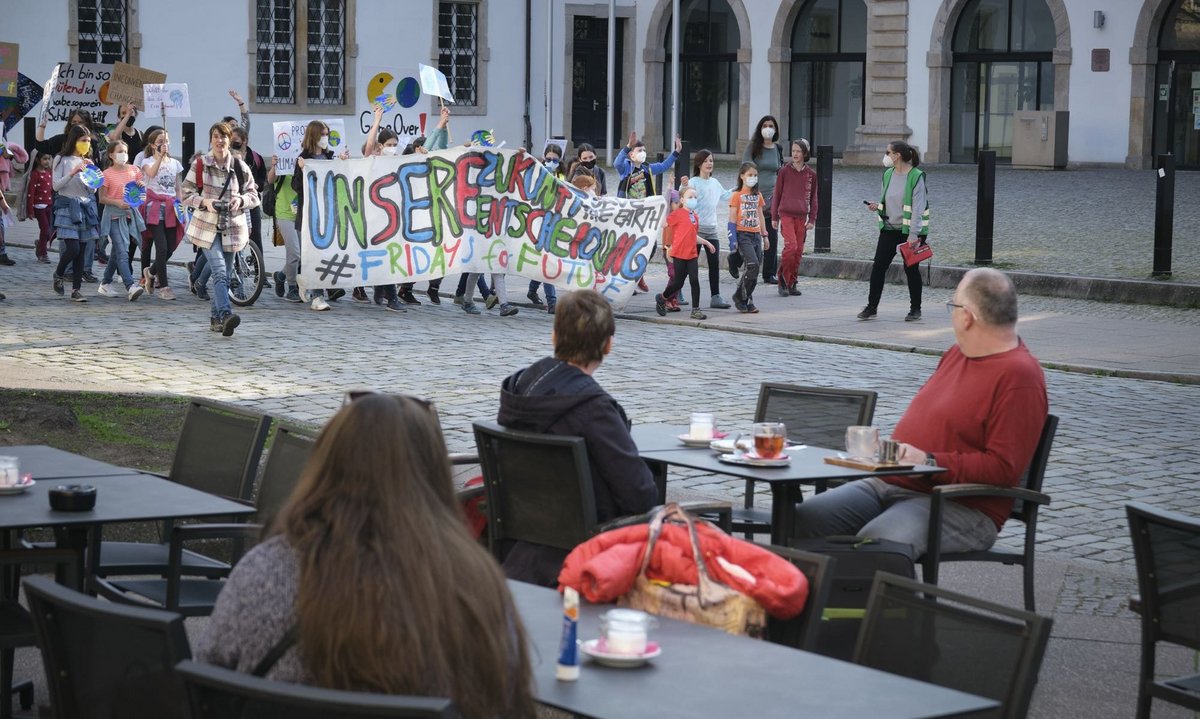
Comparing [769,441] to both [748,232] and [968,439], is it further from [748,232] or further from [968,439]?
[748,232]

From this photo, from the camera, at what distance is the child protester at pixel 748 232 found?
17.0 meters

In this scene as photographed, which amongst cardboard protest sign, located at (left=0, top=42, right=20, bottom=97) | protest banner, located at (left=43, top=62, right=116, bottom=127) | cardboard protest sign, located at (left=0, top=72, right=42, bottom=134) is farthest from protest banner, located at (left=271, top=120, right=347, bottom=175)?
cardboard protest sign, located at (left=0, top=72, right=42, bottom=134)

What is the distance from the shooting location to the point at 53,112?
25.0 metres

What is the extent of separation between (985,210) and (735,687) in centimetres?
1748

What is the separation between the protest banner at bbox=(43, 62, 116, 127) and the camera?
24.9 m

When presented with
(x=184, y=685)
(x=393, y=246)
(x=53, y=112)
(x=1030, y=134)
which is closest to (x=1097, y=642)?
(x=184, y=685)

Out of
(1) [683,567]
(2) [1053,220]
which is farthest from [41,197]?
(1) [683,567]

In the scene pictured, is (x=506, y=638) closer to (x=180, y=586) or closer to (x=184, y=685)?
(x=184, y=685)

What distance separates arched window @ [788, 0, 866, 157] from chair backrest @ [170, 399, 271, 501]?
35.8m

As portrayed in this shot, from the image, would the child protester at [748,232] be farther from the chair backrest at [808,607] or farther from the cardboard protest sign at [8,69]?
the chair backrest at [808,607]

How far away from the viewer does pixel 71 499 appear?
5047 millimetres

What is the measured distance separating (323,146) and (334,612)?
14.4 meters

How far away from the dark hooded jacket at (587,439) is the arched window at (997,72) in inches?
1329

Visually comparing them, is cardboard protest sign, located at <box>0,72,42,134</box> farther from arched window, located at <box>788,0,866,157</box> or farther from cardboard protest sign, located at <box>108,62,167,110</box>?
arched window, located at <box>788,0,866,157</box>
